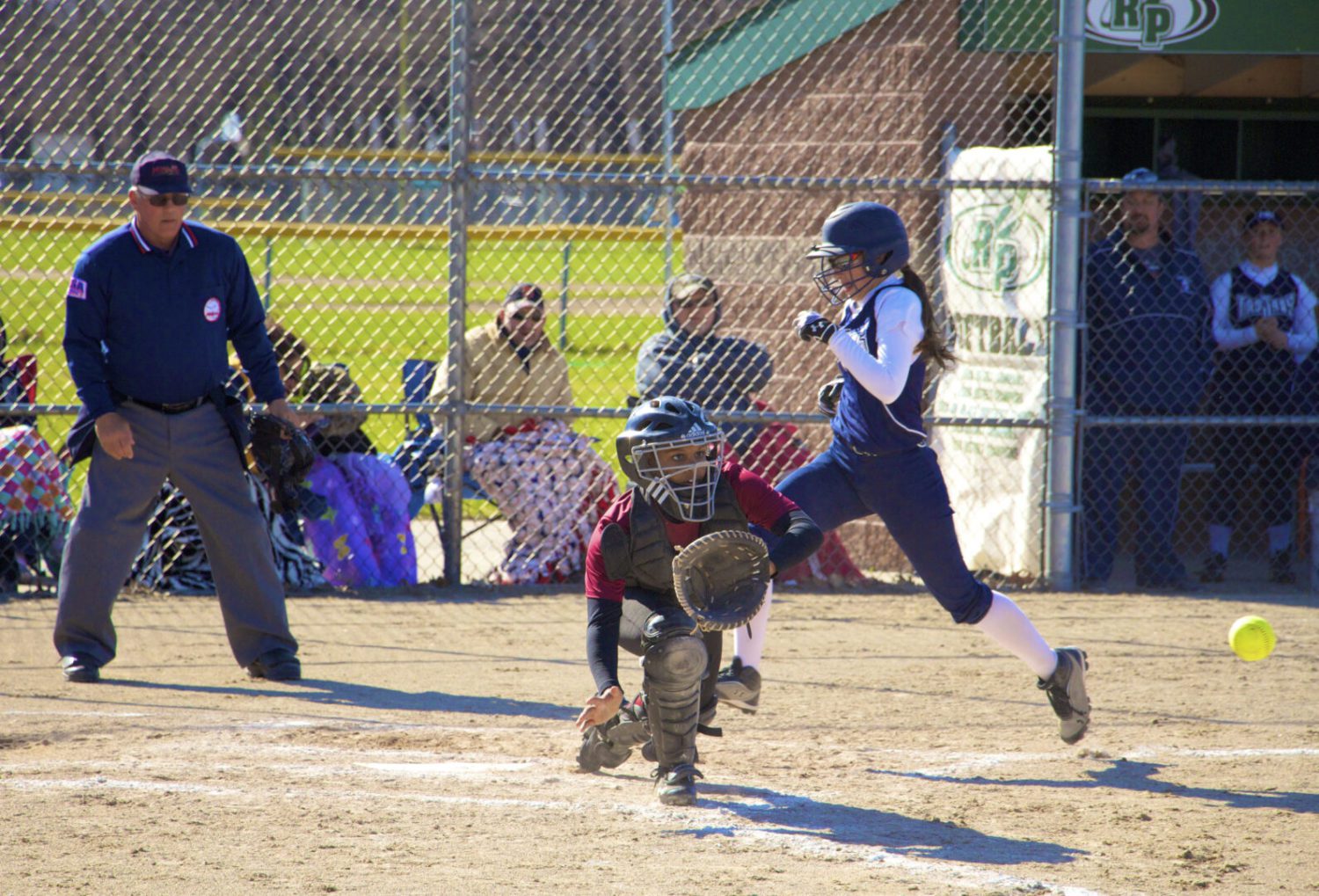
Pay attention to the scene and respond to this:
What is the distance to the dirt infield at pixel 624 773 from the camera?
3.38m

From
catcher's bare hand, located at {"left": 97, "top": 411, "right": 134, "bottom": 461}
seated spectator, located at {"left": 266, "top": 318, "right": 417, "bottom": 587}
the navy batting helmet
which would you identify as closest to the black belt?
catcher's bare hand, located at {"left": 97, "top": 411, "right": 134, "bottom": 461}

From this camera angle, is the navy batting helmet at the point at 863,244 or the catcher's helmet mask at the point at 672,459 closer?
the catcher's helmet mask at the point at 672,459

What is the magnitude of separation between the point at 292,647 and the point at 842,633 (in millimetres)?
2544

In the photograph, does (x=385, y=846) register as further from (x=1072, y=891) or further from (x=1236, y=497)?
(x=1236, y=497)

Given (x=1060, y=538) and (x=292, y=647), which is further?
(x=1060, y=538)

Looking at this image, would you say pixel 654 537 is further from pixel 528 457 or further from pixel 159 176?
pixel 528 457

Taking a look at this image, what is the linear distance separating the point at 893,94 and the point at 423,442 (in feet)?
10.9

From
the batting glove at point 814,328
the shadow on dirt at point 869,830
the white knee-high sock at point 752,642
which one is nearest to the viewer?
the shadow on dirt at point 869,830

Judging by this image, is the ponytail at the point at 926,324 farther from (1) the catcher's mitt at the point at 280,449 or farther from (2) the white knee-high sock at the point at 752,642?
(1) the catcher's mitt at the point at 280,449

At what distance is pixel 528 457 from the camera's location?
741 centimetres

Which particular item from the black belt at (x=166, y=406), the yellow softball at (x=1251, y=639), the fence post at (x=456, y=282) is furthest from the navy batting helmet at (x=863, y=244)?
the fence post at (x=456, y=282)

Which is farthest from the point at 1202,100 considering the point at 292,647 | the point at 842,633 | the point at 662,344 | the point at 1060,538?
the point at 292,647

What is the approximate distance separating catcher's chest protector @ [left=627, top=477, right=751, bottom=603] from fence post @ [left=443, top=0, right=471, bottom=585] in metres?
3.34

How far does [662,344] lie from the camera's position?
293 inches
